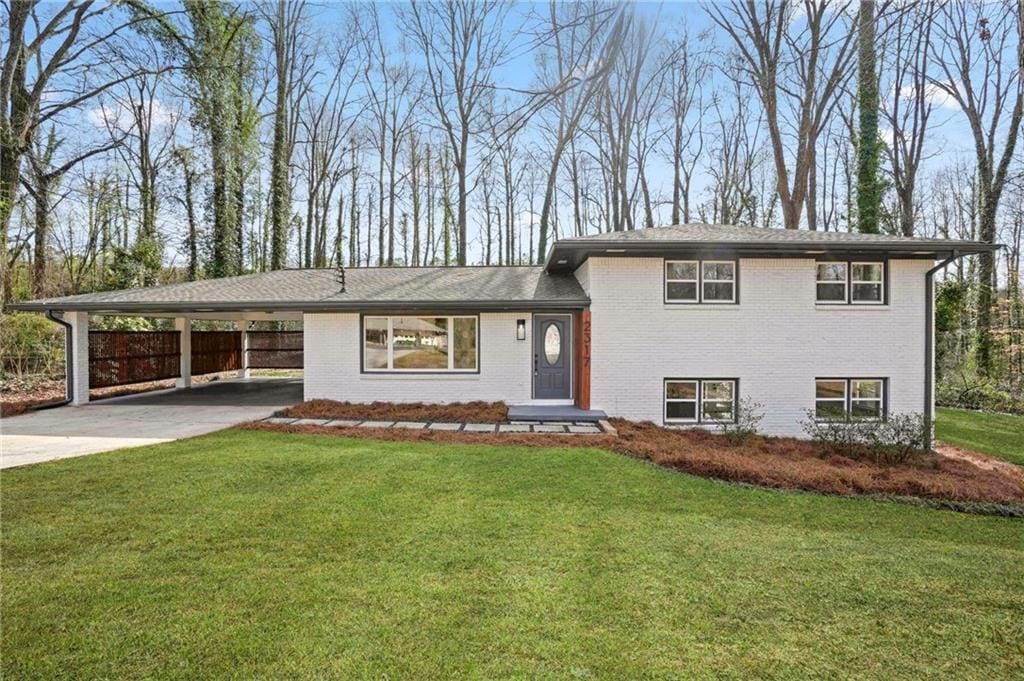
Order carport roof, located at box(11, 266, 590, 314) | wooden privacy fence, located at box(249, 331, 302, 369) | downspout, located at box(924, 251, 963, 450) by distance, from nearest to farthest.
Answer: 1. downspout, located at box(924, 251, 963, 450)
2. carport roof, located at box(11, 266, 590, 314)
3. wooden privacy fence, located at box(249, 331, 302, 369)

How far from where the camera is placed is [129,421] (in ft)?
30.1

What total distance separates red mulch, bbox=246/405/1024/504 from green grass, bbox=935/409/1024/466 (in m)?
1.87

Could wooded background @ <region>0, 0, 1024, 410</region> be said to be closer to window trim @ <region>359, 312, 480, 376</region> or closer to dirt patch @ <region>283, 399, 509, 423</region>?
window trim @ <region>359, 312, 480, 376</region>

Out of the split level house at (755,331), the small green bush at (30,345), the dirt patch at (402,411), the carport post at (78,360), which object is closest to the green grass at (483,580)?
the dirt patch at (402,411)

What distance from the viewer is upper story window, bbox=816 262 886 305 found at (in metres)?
9.84

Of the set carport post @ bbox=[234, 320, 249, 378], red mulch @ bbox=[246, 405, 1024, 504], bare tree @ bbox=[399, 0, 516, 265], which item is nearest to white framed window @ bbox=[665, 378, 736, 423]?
red mulch @ bbox=[246, 405, 1024, 504]

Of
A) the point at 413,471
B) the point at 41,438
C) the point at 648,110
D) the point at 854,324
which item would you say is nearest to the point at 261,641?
the point at 413,471

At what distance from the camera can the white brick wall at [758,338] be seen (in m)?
9.75

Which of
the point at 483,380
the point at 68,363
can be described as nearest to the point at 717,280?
the point at 483,380

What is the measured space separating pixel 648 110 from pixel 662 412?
1319 cm

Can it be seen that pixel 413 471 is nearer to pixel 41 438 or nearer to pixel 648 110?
pixel 41 438

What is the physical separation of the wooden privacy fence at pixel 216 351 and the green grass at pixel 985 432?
20146 mm

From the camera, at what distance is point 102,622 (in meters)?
2.80

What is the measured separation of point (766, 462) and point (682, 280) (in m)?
4.11
